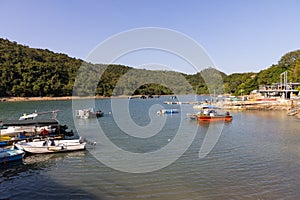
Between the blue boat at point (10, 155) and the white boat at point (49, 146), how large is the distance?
115cm

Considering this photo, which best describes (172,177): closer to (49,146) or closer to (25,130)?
(49,146)

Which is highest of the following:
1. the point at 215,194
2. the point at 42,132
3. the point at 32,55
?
the point at 32,55

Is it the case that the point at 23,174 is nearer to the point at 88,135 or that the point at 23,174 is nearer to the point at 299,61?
the point at 88,135

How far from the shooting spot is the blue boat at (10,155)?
16680mm

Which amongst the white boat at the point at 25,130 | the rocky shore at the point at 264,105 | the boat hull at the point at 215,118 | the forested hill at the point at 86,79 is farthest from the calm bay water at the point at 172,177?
the forested hill at the point at 86,79

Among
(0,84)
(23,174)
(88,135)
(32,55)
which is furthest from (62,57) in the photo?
(23,174)

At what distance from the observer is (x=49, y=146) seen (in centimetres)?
1939

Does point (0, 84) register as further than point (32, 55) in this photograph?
No

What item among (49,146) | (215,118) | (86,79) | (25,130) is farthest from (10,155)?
(86,79)

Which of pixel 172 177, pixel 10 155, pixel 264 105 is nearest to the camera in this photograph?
pixel 172 177

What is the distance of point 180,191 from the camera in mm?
12359

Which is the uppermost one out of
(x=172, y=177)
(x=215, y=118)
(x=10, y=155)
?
(x=215, y=118)

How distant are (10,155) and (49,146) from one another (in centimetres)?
287

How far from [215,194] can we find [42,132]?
16.4m
